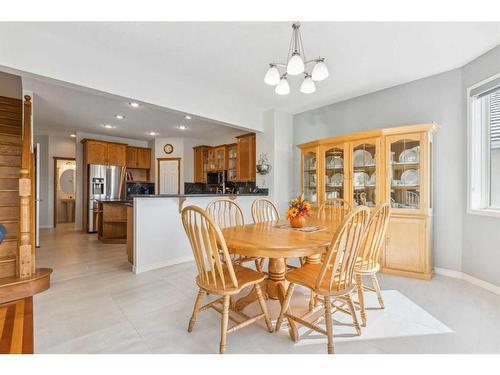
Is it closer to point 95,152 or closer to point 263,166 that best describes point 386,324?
point 263,166

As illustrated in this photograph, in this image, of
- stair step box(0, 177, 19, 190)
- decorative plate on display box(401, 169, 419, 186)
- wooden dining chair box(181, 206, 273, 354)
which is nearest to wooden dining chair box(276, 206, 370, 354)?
wooden dining chair box(181, 206, 273, 354)

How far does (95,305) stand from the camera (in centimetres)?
221

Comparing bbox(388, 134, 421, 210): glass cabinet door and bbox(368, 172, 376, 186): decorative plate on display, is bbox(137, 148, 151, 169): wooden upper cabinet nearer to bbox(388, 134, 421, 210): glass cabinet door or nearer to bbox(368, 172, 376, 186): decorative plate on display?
bbox(368, 172, 376, 186): decorative plate on display

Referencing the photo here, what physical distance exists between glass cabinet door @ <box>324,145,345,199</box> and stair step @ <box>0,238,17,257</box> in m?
3.82

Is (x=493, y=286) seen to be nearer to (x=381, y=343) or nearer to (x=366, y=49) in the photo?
(x=381, y=343)

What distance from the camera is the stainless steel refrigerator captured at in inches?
231

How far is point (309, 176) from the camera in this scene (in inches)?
166

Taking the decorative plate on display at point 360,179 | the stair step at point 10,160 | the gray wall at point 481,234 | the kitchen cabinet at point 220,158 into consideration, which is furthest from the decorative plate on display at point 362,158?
the stair step at point 10,160

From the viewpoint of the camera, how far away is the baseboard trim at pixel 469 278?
2.53 m

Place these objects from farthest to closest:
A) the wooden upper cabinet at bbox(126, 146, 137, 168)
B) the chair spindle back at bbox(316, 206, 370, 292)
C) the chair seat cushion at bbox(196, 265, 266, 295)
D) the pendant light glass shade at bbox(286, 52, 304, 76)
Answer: the wooden upper cabinet at bbox(126, 146, 137, 168) → the pendant light glass shade at bbox(286, 52, 304, 76) → the chair seat cushion at bbox(196, 265, 266, 295) → the chair spindle back at bbox(316, 206, 370, 292)

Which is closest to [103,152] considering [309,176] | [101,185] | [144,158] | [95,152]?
[95,152]

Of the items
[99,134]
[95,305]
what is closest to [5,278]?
[95,305]

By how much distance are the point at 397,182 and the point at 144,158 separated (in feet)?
20.2

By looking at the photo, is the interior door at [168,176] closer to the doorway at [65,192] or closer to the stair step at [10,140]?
the doorway at [65,192]
